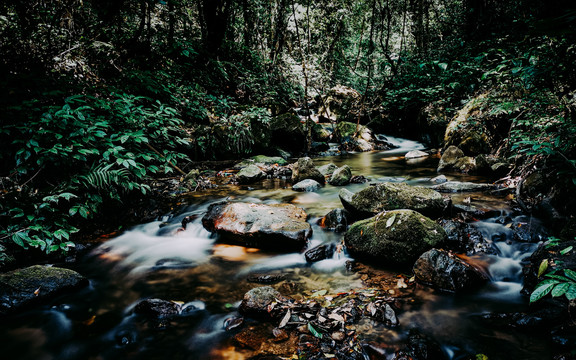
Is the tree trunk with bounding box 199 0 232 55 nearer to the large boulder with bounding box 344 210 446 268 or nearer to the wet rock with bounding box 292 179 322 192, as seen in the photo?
the wet rock with bounding box 292 179 322 192

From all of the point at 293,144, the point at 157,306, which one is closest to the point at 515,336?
the point at 157,306

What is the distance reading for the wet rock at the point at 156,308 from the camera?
9.73 feet

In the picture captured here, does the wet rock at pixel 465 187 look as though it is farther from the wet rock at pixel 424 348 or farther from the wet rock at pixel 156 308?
the wet rock at pixel 156 308

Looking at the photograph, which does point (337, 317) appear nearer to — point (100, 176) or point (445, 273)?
point (445, 273)

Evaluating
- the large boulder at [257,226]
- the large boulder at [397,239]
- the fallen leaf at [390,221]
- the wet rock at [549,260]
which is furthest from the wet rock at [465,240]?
the large boulder at [257,226]

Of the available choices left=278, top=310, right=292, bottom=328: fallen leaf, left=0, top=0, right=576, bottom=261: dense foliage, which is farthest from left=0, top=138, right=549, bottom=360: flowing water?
left=0, top=0, right=576, bottom=261: dense foliage

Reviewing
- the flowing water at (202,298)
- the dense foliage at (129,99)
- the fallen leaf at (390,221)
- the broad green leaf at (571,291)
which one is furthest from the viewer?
the fallen leaf at (390,221)

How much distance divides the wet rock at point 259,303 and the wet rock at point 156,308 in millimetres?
752

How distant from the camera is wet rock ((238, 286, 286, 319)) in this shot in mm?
2807

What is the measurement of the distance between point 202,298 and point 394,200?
11.1ft

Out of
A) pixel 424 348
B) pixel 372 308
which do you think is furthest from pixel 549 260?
pixel 372 308

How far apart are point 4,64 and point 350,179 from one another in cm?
758

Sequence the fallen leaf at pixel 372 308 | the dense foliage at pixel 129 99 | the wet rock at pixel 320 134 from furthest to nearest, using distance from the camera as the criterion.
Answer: the wet rock at pixel 320 134
the dense foliage at pixel 129 99
the fallen leaf at pixel 372 308

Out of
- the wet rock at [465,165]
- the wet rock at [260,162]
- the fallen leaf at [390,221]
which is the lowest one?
the fallen leaf at [390,221]
